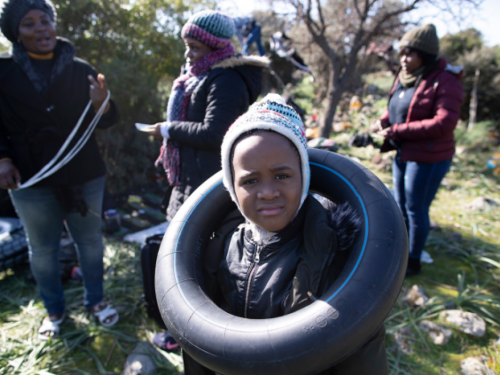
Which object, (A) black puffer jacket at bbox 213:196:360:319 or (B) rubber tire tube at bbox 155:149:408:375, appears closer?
(B) rubber tire tube at bbox 155:149:408:375

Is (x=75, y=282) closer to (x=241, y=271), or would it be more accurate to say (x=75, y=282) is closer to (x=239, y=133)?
(x=241, y=271)

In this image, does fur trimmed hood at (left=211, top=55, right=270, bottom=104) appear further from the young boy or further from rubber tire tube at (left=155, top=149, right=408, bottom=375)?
rubber tire tube at (left=155, top=149, right=408, bottom=375)

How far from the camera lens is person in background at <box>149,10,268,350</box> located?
2.03m

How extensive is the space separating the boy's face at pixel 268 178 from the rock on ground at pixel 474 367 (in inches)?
75.2

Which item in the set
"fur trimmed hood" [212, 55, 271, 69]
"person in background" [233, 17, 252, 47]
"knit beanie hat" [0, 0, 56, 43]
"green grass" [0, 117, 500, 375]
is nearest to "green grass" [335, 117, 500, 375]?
"green grass" [0, 117, 500, 375]

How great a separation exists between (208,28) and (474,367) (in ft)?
9.55

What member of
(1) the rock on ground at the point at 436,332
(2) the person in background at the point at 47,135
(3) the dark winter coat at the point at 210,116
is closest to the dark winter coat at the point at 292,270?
(3) the dark winter coat at the point at 210,116

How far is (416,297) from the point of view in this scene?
8.99ft

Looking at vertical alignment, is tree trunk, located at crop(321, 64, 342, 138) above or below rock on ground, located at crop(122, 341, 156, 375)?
above

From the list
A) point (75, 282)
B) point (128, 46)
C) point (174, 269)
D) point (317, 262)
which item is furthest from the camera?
point (128, 46)

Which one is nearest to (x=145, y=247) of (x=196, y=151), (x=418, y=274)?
(x=196, y=151)

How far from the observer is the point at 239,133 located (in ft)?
4.07

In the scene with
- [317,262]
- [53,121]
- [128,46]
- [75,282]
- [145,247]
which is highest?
[128,46]

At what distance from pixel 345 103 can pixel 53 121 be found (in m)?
11.7
